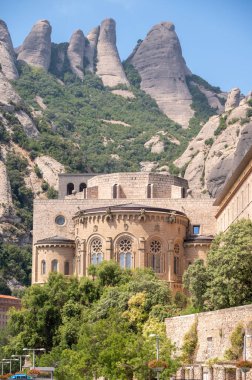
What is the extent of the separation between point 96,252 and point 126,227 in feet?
14.0

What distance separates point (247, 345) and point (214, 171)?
145 metres

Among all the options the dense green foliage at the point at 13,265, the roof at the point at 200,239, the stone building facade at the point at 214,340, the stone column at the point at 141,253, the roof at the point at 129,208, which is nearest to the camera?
the stone building facade at the point at 214,340

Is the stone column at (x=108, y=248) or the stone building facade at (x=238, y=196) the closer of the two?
the stone building facade at (x=238, y=196)

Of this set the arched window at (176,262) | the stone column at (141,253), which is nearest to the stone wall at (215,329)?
the stone column at (141,253)

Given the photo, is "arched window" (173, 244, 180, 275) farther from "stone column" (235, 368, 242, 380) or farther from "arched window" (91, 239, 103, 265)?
"stone column" (235, 368, 242, 380)

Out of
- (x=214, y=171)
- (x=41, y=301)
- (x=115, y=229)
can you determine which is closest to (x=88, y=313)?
(x=41, y=301)

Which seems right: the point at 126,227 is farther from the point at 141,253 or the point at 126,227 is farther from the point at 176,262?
the point at 176,262

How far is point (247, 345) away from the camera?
5009 cm

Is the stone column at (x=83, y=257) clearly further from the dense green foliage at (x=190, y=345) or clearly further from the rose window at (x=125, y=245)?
the dense green foliage at (x=190, y=345)

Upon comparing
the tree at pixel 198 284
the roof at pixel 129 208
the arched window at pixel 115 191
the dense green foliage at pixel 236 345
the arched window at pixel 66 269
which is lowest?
the dense green foliage at pixel 236 345

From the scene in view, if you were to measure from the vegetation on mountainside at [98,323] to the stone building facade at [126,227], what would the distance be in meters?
5.87

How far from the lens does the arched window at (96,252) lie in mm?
106438

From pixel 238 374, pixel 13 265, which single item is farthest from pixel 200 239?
pixel 13 265

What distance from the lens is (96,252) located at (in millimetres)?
106625
